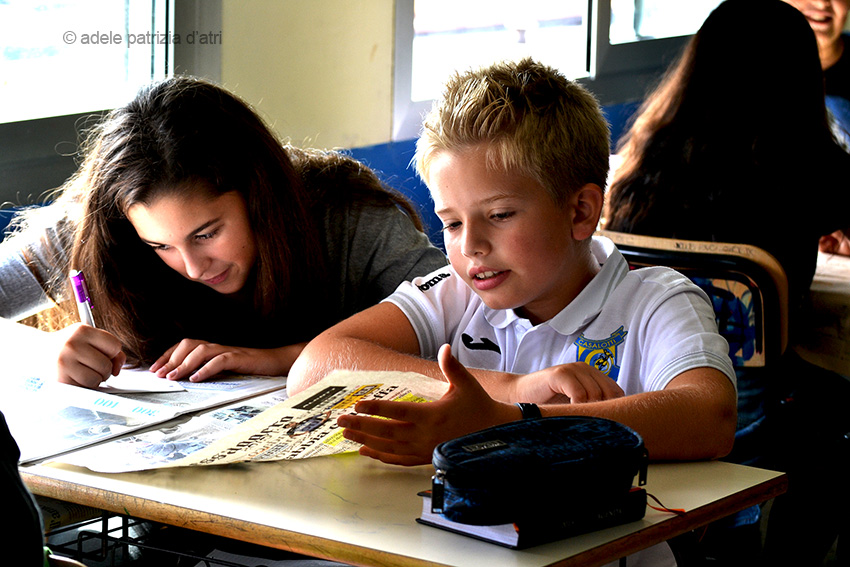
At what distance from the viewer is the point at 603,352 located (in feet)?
4.35

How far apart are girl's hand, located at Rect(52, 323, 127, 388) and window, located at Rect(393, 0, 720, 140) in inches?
63.3

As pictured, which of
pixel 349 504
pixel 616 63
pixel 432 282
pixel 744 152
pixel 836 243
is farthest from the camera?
pixel 616 63

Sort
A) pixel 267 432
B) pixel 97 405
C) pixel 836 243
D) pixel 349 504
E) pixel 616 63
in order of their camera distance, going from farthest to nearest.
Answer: pixel 616 63 → pixel 836 243 → pixel 97 405 → pixel 267 432 → pixel 349 504

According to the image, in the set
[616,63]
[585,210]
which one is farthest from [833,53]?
[585,210]

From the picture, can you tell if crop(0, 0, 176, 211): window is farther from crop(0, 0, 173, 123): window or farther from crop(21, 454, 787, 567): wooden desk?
crop(21, 454, 787, 567): wooden desk

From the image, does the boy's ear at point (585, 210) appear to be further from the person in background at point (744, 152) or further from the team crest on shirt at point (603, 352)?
the person in background at point (744, 152)

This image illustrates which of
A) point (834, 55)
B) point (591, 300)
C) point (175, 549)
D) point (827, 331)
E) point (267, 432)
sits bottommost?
point (175, 549)

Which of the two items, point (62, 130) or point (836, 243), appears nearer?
point (62, 130)

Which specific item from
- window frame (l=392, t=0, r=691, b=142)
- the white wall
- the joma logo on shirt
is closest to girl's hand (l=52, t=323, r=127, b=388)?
the joma logo on shirt

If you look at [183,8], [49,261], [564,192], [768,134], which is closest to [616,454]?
[564,192]

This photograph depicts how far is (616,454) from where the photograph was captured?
2.77 ft

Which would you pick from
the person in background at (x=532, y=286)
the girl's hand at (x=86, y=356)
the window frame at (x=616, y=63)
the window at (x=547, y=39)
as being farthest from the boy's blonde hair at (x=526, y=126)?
the window frame at (x=616, y=63)

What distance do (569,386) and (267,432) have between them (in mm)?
364

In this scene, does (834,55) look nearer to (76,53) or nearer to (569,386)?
(76,53)
